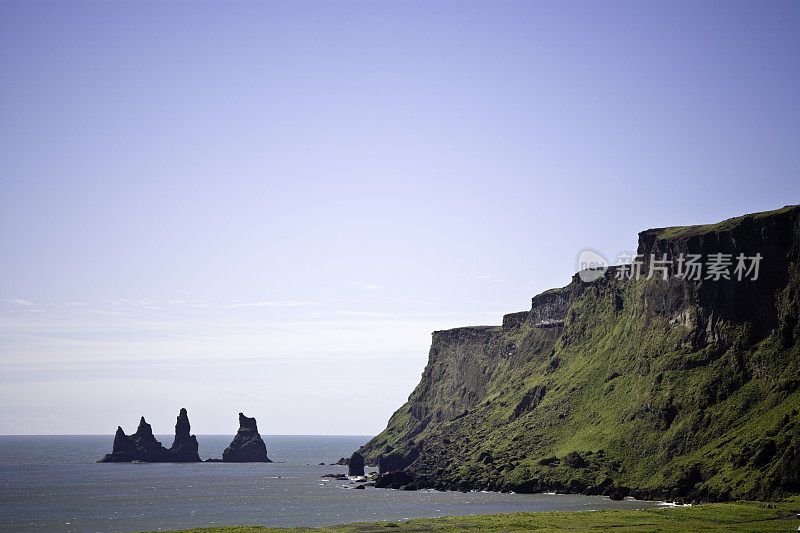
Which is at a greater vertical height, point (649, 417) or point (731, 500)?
point (649, 417)

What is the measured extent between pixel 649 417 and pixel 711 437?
860 inches

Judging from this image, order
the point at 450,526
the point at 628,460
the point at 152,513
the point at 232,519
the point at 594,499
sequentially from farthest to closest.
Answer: the point at 628,460 → the point at 594,499 → the point at 152,513 → the point at 232,519 → the point at 450,526

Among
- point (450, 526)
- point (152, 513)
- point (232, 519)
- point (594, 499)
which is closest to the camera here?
point (450, 526)

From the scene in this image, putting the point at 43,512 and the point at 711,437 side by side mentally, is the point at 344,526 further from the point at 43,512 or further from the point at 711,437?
the point at 711,437

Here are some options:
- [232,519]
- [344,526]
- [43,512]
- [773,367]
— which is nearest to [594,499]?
[773,367]

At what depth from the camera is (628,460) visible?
192875mm

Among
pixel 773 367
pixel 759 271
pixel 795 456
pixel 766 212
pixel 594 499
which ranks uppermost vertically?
pixel 766 212

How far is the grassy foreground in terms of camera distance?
124812 mm

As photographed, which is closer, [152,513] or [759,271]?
[152,513]

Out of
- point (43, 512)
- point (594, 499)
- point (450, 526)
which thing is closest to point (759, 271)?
point (594, 499)

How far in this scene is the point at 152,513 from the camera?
161750mm

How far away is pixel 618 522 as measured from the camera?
132375 millimetres

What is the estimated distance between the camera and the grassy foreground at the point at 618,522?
125 meters

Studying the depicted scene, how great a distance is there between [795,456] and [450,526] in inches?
2902
